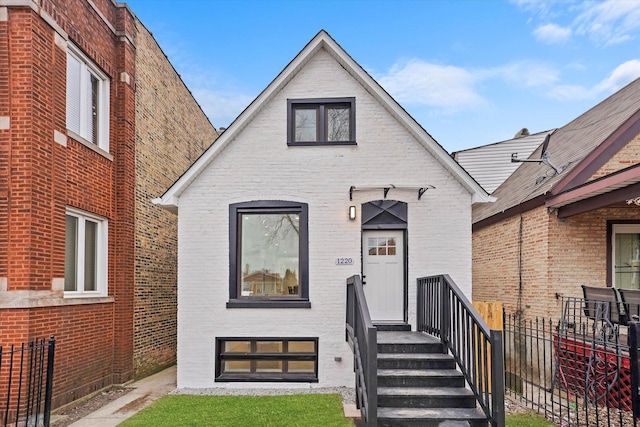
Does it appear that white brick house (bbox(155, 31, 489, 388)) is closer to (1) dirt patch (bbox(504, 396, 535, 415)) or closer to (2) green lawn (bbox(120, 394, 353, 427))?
(2) green lawn (bbox(120, 394, 353, 427))

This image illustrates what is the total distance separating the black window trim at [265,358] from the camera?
7867 millimetres

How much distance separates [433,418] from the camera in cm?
521

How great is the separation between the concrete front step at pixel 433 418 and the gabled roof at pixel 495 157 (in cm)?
1031

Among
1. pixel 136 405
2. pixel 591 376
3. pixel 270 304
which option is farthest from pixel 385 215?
pixel 136 405

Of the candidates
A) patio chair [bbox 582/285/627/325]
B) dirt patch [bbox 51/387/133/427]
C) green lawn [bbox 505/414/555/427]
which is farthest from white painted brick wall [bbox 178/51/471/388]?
green lawn [bbox 505/414/555/427]

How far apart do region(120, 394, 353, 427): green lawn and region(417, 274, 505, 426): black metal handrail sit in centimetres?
176

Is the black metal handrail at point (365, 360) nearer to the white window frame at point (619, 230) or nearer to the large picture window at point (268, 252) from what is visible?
the large picture window at point (268, 252)

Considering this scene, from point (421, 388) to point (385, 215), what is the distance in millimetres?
3301

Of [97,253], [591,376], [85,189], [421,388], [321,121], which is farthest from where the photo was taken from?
[321,121]

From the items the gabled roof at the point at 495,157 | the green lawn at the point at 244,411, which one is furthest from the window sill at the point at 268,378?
the gabled roof at the point at 495,157

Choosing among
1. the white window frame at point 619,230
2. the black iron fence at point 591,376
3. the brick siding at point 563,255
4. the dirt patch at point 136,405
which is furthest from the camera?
the white window frame at point 619,230

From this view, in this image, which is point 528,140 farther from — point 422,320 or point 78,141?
point 78,141

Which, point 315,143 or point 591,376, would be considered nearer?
point 591,376

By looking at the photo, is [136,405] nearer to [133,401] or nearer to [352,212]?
[133,401]
